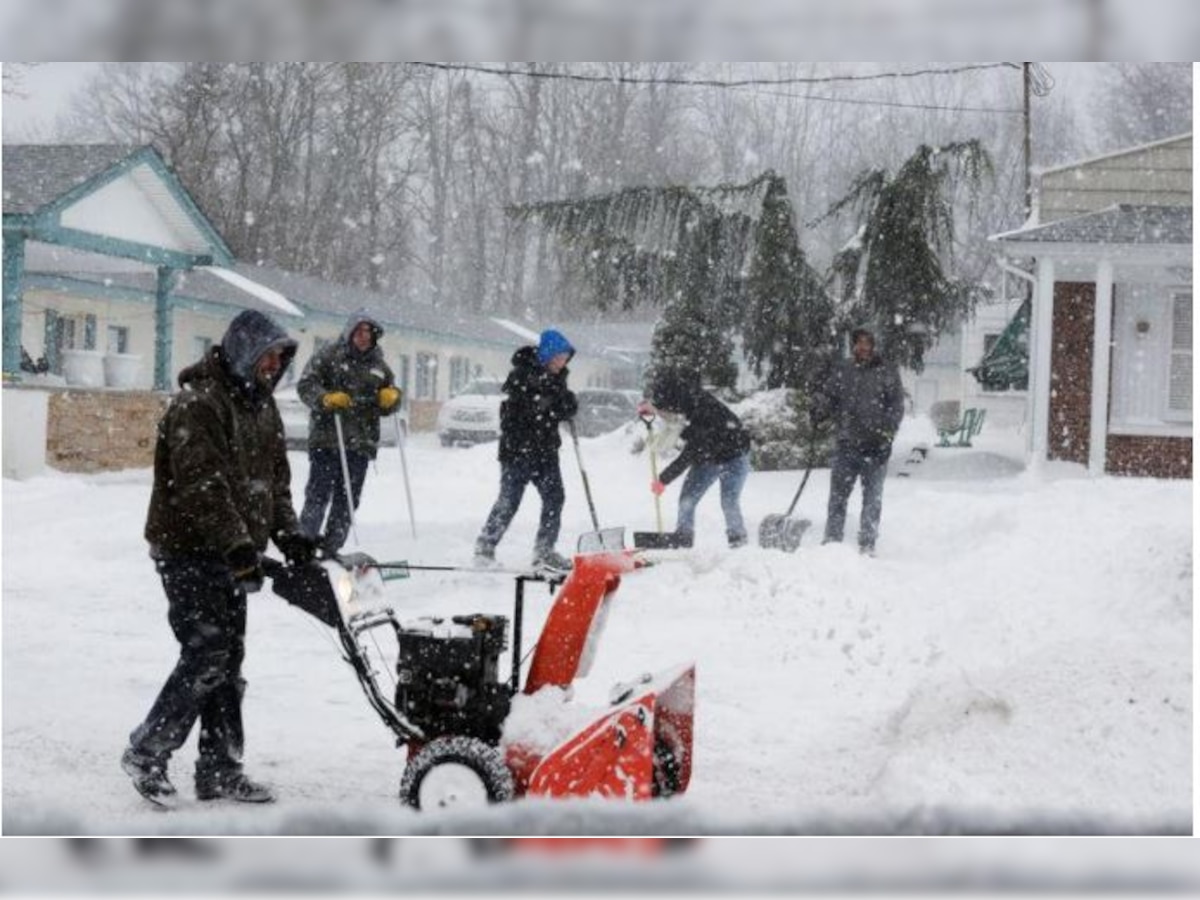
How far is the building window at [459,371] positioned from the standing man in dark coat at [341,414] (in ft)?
13.2

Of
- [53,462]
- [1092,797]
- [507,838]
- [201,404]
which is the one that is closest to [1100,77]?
[1092,797]

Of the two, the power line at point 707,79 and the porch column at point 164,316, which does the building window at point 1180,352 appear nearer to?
the power line at point 707,79

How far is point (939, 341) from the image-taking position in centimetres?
834

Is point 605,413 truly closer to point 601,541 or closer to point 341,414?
point 341,414

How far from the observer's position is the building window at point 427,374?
34.8 feet

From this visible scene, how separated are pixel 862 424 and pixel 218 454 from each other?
4123 mm

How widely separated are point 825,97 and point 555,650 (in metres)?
3.27

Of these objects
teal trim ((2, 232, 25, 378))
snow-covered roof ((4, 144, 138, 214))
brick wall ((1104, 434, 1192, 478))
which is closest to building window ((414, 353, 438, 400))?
teal trim ((2, 232, 25, 378))

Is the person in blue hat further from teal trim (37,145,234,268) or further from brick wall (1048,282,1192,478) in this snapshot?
brick wall (1048,282,1192,478)

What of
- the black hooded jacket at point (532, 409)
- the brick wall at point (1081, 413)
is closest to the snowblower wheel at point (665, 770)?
the black hooded jacket at point (532, 409)

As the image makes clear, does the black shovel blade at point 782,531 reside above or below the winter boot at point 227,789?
above

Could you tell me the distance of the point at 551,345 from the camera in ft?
18.8

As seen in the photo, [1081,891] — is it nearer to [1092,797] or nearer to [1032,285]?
[1092,797]

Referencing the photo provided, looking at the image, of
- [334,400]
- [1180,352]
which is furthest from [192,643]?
[1180,352]
